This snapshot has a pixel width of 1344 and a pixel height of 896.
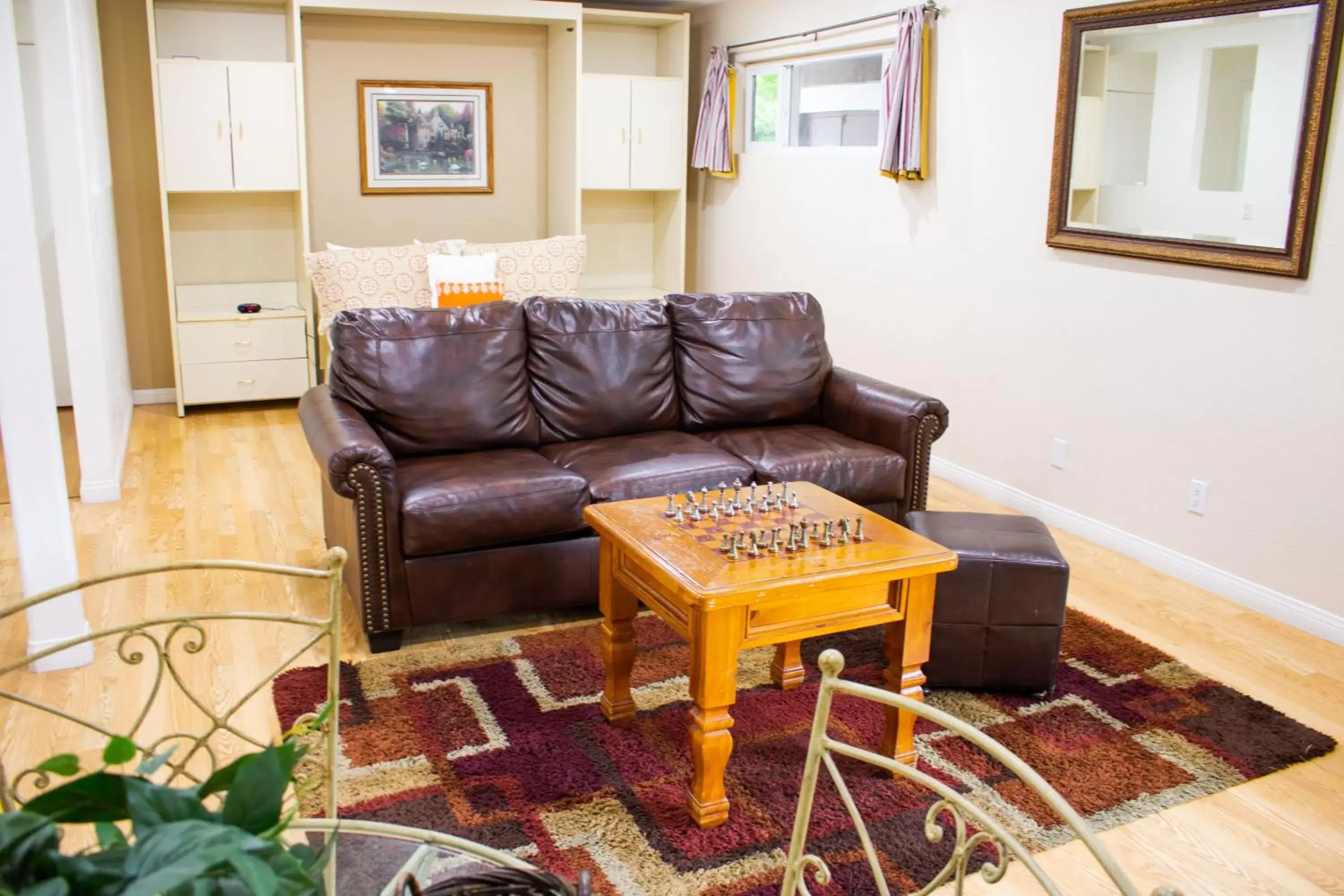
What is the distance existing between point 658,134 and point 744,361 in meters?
3.32

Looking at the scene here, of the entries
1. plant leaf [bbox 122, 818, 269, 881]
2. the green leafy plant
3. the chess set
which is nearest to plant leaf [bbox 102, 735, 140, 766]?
the green leafy plant

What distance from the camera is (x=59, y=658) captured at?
3.16 meters

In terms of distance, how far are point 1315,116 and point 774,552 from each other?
2327 mm

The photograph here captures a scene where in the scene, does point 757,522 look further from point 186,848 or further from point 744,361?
point 186,848

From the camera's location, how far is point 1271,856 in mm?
2504

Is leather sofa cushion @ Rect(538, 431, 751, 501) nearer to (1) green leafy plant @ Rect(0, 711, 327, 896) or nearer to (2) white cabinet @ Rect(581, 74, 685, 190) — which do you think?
(1) green leafy plant @ Rect(0, 711, 327, 896)

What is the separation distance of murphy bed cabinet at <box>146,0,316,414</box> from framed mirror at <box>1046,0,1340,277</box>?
3.94 metres

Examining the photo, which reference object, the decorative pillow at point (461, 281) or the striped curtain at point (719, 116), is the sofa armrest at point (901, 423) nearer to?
the decorative pillow at point (461, 281)

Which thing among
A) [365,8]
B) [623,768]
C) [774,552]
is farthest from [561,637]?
[365,8]

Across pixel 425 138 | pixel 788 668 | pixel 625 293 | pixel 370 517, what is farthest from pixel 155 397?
pixel 788 668

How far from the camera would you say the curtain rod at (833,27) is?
200 inches

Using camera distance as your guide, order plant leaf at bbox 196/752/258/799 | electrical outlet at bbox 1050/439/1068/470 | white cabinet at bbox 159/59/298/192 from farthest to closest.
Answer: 1. white cabinet at bbox 159/59/298/192
2. electrical outlet at bbox 1050/439/1068/470
3. plant leaf at bbox 196/752/258/799

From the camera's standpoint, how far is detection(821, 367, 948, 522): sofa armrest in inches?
154

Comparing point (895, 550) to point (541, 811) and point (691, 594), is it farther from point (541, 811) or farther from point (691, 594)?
point (541, 811)
